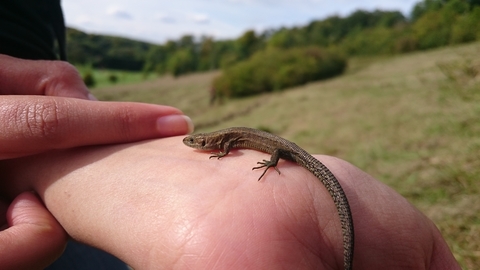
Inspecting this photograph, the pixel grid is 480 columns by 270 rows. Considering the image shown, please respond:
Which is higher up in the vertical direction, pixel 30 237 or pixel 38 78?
pixel 38 78

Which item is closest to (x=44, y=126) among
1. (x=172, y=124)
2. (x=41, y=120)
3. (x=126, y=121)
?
(x=41, y=120)

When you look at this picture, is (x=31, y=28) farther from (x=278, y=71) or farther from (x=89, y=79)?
(x=278, y=71)

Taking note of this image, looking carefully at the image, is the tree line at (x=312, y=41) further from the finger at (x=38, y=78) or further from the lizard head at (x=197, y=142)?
the lizard head at (x=197, y=142)

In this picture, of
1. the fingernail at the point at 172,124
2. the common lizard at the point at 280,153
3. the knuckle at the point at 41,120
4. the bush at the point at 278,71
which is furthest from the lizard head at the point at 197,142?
the bush at the point at 278,71

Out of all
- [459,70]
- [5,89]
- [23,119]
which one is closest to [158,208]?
[23,119]

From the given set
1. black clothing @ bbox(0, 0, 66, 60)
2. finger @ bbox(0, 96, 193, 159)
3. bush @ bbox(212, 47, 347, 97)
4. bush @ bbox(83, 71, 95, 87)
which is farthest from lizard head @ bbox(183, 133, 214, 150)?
bush @ bbox(212, 47, 347, 97)

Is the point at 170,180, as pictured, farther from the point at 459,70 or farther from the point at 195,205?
the point at 459,70
